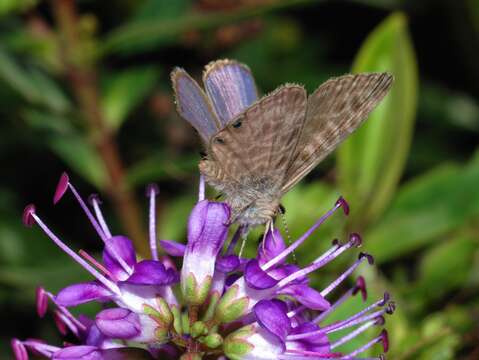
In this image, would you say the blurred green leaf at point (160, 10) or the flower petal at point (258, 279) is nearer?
the flower petal at point (258, 279)

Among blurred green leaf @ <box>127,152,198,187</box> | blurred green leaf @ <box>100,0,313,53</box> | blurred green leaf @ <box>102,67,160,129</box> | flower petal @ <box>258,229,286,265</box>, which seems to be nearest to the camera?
flower petal @ <box>258,229,286,265</box>

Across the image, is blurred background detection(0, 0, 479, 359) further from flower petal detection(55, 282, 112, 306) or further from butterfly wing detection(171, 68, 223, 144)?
flower petal detection(55, 282, 112, 306)

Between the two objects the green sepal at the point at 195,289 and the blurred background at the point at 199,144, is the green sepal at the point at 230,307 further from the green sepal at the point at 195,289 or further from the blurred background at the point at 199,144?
the blurred background at the point at 199,144

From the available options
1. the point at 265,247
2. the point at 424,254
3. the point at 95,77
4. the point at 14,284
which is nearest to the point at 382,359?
the point at 265,247

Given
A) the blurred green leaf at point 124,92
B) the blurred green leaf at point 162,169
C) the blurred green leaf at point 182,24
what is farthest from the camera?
the blurred green leaf at point 124,92

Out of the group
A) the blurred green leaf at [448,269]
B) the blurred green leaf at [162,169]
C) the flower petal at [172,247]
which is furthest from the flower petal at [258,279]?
the blurred green leaf at [162,169]

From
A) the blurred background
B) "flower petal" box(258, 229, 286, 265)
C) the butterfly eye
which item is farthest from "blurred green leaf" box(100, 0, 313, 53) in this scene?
"flower petal" box(258, 229, 286, 265)

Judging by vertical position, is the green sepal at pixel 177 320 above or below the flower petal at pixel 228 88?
below
